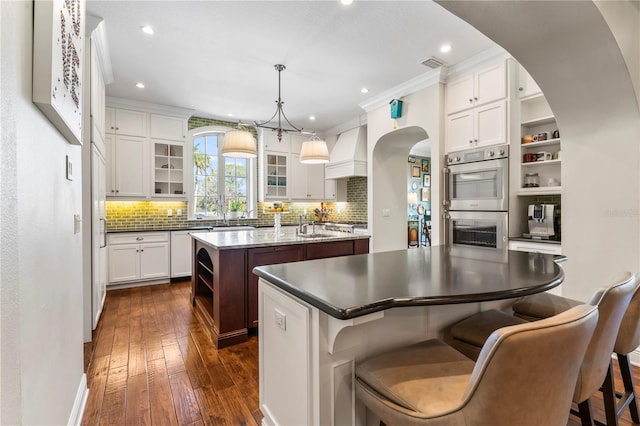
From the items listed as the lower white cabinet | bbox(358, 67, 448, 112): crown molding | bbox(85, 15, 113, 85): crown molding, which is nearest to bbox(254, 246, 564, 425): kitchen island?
the lower white cabinet

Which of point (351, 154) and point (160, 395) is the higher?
point (351, 154)

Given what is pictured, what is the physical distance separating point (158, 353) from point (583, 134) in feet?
12.6

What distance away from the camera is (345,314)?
3.00 feet

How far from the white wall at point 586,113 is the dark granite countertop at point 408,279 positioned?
882mm

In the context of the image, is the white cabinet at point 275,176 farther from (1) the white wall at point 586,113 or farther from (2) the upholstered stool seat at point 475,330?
(2) the upholstered stool seat at point 475,330

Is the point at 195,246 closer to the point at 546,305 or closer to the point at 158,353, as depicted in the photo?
the point at 158,353

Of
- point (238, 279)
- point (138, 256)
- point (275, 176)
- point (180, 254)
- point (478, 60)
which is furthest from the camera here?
point (275, 176)

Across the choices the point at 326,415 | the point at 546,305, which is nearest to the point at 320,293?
the point at 326,415

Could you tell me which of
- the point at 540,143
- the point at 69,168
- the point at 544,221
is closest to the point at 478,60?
the point at 540,143

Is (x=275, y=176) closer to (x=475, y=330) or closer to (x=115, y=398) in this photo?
(x=115, y=398)

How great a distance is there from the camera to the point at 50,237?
1230 mm

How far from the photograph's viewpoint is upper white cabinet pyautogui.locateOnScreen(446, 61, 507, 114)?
331cm

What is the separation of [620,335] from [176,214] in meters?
5.65

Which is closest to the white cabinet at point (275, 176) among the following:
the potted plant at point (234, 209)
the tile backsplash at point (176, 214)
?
the tile backsplash at point (176, 214)
